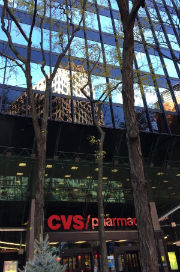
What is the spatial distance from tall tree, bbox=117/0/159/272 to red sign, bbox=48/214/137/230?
13.0 meters

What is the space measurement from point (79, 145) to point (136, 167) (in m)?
11.6

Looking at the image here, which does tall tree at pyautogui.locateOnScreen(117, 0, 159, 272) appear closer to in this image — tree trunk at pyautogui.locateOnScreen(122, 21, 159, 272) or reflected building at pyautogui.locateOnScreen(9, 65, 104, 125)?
tree trunk at pyautogui.locateOnScreen(122, 21, 159, 272)

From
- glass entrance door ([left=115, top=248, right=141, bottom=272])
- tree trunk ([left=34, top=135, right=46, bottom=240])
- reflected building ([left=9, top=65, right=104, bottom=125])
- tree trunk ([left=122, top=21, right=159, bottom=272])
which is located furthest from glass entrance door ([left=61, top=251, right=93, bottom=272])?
tree trunk ([left=122, top=21, right=159, bottom=272])

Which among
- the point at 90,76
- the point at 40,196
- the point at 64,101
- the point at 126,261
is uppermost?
the point at 90,76

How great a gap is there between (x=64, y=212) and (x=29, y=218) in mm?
2687

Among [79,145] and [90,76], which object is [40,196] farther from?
[90,76]

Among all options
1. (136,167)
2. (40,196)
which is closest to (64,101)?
(40,196)

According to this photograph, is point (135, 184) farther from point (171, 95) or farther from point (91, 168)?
point (171, 95)

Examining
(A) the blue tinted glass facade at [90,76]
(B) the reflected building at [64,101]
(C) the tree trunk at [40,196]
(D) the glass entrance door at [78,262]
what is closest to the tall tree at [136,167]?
(C) the tree trunk at [40,196]

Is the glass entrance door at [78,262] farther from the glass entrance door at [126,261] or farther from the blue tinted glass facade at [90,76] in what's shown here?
the blue tinted glass facade at [90,76]

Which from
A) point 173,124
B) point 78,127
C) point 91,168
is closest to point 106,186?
point 91,168

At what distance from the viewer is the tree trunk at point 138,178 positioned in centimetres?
551

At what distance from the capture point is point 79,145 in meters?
18.0

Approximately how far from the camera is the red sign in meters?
17.8
